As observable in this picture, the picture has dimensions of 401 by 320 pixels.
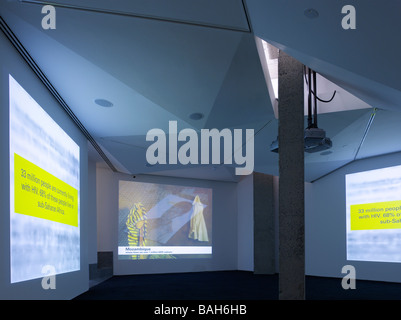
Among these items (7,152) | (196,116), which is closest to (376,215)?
(196,116)

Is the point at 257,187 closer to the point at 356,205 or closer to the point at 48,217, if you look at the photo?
the point at 356,205

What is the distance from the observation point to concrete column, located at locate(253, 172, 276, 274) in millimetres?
12984

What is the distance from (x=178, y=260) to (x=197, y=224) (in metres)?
1.48

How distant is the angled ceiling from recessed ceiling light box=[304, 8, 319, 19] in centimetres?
5

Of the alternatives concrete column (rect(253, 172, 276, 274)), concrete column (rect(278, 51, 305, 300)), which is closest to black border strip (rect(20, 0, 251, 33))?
concrete column (rect(278, 51, 305, 300))

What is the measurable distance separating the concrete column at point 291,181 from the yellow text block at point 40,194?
322cm

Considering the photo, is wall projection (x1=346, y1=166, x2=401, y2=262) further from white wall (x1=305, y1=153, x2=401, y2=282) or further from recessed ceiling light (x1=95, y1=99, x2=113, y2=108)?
recessed ceiling light (x1=95, y1=99, x2=113, y2=108)

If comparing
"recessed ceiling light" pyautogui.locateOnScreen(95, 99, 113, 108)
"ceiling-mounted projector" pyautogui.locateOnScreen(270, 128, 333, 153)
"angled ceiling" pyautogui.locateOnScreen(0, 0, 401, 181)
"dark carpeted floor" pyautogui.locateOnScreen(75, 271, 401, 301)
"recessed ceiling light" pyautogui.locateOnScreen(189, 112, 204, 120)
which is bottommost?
"dark carpeted floor" pyautogui.locateOnScreen(75, 271, 401, 301)

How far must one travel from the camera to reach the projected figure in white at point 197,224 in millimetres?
13719

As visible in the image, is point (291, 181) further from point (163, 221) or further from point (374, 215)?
point (163, 221)

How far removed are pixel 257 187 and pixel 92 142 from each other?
6.59 meters

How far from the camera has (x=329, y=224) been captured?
11.8m

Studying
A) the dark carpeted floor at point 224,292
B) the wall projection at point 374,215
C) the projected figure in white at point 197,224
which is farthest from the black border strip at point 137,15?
the projected figure in white at point 197,224

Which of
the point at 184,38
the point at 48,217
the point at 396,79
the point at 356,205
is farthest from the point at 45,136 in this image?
the point at 356,205
